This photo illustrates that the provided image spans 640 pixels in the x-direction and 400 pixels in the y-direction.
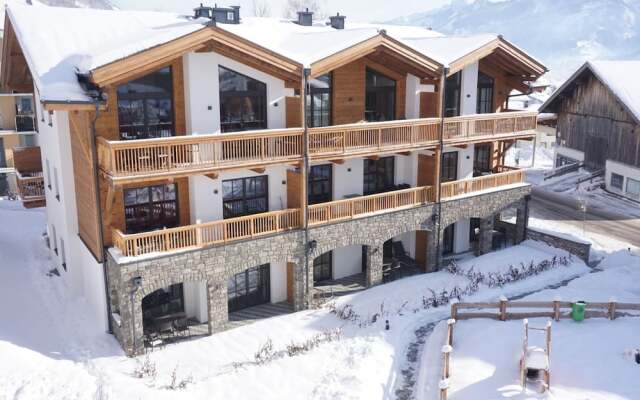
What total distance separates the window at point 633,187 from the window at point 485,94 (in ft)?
43.8

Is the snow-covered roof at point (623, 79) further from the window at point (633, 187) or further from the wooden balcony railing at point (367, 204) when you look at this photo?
the wooden balcony railing at point (367, 204)

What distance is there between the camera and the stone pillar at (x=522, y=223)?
27359mm

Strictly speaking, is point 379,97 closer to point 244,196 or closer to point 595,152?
point 244,196

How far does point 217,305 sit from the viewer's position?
19016mm

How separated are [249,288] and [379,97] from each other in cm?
927

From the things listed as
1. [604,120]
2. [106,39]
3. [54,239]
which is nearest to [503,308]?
[106,39]

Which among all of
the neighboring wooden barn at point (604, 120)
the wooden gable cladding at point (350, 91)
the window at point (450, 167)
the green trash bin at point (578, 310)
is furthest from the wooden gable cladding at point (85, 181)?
the neighboring wooden barn at point (604, 120)

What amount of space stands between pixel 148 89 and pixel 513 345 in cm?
1363

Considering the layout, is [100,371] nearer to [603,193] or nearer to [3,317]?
[3,317]

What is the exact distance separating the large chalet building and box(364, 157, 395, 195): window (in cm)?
6

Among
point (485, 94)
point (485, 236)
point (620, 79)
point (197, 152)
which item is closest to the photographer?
point (197, 152)

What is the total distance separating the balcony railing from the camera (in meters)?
16.8

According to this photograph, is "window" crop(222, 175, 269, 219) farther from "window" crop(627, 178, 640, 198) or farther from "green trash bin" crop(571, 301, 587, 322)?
"window" crop(627, 178, 640, 198)

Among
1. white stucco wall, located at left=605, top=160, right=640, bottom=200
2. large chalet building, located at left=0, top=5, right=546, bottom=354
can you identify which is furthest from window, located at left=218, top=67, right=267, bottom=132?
white stucco wall, located at left=605, top=160, right=640, bottom=200
